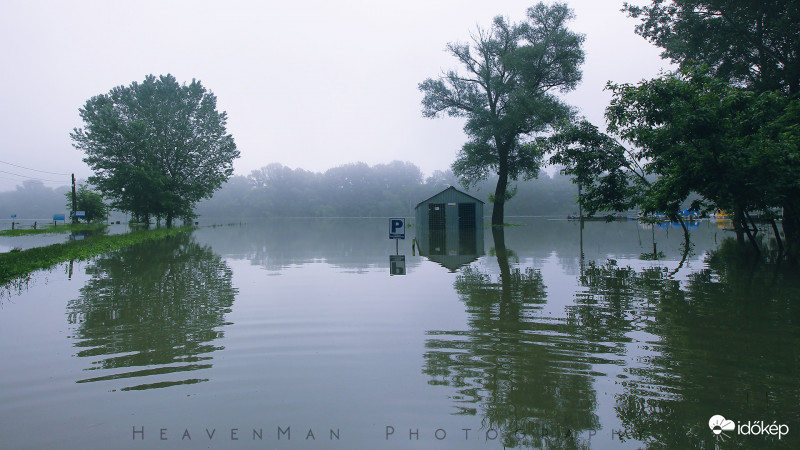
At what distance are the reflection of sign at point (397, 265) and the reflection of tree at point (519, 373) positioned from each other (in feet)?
16.8

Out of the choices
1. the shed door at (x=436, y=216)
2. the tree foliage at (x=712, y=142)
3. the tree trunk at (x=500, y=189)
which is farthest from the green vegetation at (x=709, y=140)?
the shed door at (x=436, y=216)

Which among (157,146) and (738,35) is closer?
(738,35)

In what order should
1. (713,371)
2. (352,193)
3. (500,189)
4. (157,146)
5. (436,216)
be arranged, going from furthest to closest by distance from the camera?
(352,193) < (157,146) < (500,189) < (436,216) < (713,371)

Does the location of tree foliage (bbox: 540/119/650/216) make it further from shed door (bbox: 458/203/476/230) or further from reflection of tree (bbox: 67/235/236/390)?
shed door (bbox: 458/203/476/230)

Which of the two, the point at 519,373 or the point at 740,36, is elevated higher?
the point at 740,36

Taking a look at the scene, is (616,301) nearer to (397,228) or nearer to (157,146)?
(397,228)

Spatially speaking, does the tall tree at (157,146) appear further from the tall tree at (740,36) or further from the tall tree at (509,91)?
the tall tree at (740,36)

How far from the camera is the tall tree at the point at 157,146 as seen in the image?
4681 cm

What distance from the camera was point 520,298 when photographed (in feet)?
32.9

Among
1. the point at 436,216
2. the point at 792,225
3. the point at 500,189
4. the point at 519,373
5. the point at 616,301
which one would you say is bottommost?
the point at 519,373

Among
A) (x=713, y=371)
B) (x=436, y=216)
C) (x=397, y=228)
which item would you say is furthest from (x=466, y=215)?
(x=713, y=371)

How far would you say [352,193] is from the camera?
162375mm

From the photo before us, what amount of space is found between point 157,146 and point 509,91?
35.0m

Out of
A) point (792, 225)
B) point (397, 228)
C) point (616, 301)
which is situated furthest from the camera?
point (792, 225)
